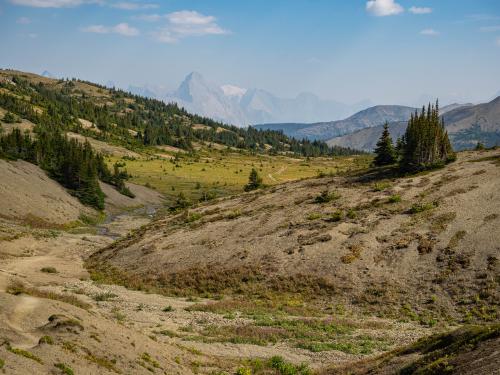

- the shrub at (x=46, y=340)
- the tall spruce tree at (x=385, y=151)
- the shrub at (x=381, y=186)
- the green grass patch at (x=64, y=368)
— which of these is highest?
the tall spruce tree at (x=385, y=151)

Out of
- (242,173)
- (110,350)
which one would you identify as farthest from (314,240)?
(242,173)

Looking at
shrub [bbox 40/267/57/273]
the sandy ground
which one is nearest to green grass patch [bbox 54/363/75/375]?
shrub [bbox 40/267/57/273]

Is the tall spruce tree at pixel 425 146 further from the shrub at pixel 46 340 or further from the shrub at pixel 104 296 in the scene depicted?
the shrub at pixel 46 340

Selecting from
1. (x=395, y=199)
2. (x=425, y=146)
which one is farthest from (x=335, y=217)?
(x=425, y=146)

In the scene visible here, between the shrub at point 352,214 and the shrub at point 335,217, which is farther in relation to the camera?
the shrub at point 335,217

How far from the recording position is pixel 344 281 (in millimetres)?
45469

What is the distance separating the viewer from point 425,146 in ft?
243

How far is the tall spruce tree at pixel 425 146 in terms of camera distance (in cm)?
7275

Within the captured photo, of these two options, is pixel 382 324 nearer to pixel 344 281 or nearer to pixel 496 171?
pixel 344 281

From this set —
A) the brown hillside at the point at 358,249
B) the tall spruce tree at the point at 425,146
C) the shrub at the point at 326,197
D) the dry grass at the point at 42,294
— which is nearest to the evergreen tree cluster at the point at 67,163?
the brown hillside at the point at 358,249

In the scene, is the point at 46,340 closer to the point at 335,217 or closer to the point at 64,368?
the point at 64,368

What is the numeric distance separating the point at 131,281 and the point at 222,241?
12.2m

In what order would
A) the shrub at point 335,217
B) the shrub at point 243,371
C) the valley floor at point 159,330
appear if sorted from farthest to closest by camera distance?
the shrub at point 335,217 < the shrub at point 243,371 < the valley floor at point 159,330

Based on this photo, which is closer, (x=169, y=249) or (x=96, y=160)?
(x=169, y=249)
